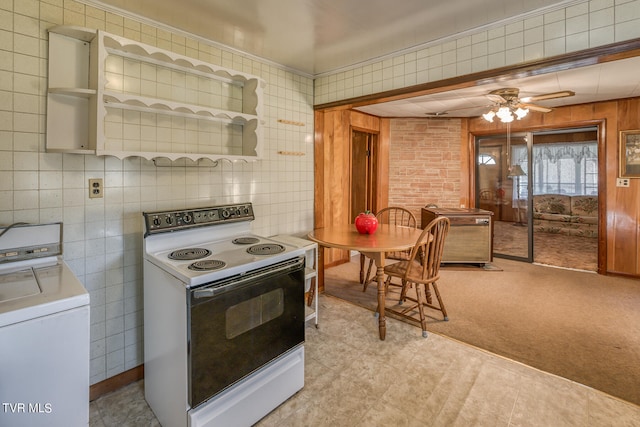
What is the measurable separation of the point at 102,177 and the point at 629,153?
5496 mm

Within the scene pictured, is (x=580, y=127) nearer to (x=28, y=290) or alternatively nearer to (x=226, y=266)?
(x=226, y=266)

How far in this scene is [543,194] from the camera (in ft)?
23.0

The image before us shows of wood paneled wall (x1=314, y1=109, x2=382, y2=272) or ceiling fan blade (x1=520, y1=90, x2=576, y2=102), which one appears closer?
ceiling fan blade (x1=520, y1=90, x2=576, y2=102)

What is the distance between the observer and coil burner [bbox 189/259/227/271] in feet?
5.15

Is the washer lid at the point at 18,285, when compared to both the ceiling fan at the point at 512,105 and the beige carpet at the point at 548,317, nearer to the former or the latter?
the beige carpet at the point at 548,317

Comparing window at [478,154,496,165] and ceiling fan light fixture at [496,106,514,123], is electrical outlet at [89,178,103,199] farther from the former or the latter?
window at [478,154,496,165]

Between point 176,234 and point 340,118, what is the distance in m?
2.96

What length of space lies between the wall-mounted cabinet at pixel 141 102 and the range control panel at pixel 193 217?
34 cm

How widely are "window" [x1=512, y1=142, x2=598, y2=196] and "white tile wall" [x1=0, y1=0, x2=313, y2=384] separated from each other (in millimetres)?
6451

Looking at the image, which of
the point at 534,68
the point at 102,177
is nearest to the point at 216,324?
the point at 102,177

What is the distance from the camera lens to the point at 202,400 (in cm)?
149

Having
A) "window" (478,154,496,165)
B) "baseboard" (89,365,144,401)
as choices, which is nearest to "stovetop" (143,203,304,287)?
"baseboard" (89,365,144,401)

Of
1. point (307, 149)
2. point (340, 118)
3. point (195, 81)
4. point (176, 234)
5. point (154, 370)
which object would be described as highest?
point (340, 118)

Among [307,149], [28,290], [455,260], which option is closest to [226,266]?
[28,290]
